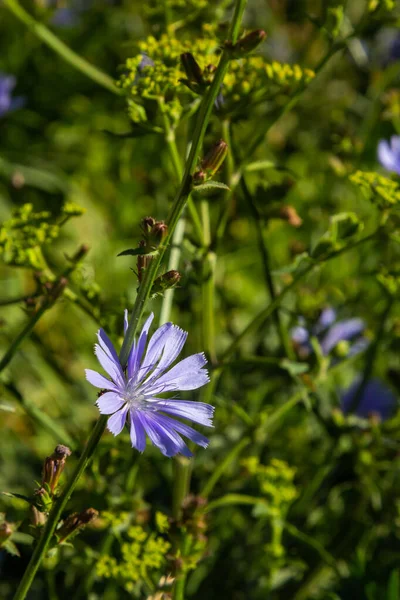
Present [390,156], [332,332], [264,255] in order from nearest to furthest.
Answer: [264,255] → [390,156] → [332,332]

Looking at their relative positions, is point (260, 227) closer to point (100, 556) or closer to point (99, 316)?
point (99, 316)

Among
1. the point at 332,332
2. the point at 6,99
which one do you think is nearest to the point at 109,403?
the point at 332,332

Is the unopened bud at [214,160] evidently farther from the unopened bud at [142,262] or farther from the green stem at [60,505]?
the green stem at [60,505]

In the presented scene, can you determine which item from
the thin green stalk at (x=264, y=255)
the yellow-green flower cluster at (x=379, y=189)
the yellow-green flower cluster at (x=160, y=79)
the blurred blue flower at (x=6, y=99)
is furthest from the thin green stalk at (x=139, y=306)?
the blurred blue flower at (x=6, y=99)

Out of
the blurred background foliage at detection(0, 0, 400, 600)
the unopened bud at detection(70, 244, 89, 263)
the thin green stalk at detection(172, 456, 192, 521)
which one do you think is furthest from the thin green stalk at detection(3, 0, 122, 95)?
the thin green stalk at detection(172, 456, 192, 521)

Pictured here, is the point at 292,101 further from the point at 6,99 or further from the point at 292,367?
the point at 6,99

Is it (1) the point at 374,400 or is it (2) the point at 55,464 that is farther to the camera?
(1) the point at 374,400

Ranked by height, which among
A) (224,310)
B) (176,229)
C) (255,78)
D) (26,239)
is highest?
(224,310)
